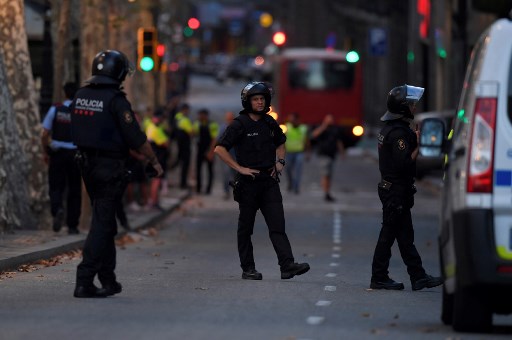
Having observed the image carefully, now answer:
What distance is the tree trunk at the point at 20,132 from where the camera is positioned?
2035 centimetres

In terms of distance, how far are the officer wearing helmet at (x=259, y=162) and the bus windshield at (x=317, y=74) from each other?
40.8m

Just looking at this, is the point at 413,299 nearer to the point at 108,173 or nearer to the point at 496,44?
the point at 108,173

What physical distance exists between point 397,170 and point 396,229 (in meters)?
0.57

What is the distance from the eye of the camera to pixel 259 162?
14.4 meters

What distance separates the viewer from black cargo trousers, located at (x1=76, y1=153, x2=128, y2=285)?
12.1 m

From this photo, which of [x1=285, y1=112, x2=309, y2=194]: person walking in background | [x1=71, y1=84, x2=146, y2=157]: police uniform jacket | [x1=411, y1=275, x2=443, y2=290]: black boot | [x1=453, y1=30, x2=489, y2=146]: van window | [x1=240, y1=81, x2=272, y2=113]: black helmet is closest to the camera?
[x1=453, y1=30, x2=489, y2=146]: van window

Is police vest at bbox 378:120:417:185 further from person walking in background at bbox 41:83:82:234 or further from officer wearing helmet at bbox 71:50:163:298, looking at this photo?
person walking in background at bbox 41:83:82:234

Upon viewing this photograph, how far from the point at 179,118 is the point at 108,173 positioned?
24.6 m

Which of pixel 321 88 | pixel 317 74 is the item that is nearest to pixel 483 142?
pixel 321 88

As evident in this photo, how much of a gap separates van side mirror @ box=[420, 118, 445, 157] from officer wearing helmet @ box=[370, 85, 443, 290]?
2594 mm

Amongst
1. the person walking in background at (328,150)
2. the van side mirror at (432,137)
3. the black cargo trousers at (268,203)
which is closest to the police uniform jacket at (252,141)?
the black cargo trousers at (268,203)

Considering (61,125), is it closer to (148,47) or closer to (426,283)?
(426,283)

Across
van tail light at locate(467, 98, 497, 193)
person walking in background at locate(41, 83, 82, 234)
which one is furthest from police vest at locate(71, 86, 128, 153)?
person walking in background at locate(41, 83, 82, 234)

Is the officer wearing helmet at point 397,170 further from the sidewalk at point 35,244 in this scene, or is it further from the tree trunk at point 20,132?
the tree trunk at point 20,132
